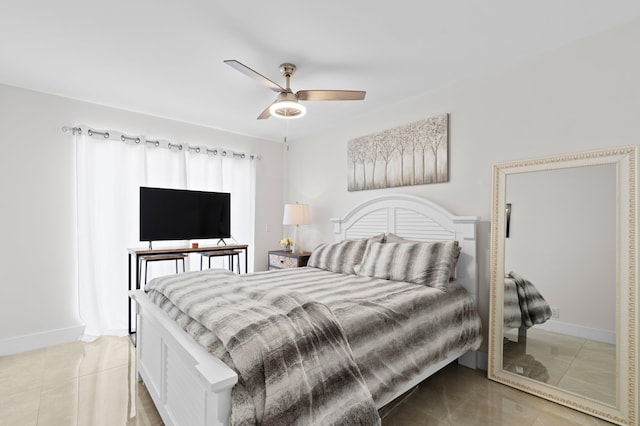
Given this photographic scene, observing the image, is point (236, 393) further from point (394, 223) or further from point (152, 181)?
point (152, 181)

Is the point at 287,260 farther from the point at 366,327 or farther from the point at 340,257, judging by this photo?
the point at 366,327

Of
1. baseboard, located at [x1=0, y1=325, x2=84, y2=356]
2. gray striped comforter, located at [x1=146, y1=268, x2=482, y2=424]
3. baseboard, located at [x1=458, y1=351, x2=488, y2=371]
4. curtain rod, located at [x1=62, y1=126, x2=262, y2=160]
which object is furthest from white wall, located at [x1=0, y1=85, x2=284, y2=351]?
baseboard, located at [x1=458, y1=351, x2=488, y2=371]

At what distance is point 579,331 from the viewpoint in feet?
A: 7.18

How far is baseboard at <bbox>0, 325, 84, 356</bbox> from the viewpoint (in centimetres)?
297

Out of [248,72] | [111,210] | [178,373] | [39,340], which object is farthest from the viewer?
[111,210]

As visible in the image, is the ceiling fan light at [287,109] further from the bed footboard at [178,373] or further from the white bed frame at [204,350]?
the bed footboard at [178,373]

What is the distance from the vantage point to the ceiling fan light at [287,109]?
8.07ft

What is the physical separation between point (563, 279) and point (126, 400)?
3294 mm

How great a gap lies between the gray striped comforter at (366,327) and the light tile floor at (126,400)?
34 cm

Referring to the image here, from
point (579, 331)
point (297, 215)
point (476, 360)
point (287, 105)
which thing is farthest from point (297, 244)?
point (579, 331)

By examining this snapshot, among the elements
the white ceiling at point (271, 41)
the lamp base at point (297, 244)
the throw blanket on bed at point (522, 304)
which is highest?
the white ceiling at point (271, 41)

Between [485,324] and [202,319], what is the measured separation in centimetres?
242

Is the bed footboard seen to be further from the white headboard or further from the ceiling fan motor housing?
the white headboard

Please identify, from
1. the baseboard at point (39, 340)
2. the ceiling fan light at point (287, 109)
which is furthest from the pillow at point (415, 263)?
the baseboard at point (39, 340)
